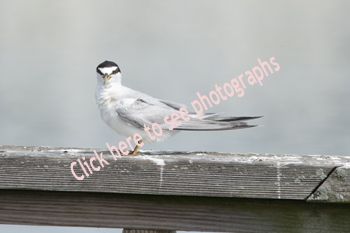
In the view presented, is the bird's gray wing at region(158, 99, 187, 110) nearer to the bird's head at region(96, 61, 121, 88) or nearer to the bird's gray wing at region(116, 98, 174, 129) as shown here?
the bird's gray wing at region(116, 98, 174, 129)

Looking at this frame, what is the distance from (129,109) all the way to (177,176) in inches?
55.8

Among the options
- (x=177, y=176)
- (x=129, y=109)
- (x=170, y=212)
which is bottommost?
(x=170, y=212)

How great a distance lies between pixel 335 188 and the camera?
187 centimetres

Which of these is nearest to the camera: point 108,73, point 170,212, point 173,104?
point 170,212

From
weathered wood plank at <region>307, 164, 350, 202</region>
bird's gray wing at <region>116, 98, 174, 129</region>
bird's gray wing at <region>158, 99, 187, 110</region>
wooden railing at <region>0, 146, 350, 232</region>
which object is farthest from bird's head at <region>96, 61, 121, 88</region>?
weathered wood plank at <region>307, 164, 350, 202</region>

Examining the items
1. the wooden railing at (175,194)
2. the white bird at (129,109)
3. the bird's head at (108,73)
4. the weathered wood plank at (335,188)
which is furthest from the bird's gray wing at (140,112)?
the weathered wood plank at (335,188)

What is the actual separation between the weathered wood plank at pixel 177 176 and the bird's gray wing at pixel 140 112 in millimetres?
1221

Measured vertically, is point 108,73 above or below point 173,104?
above

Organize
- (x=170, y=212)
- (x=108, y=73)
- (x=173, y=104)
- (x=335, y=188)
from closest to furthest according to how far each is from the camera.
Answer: (x=335, y=188), (x=170, y=212), (x=108, y=73), (x=173, y=104)

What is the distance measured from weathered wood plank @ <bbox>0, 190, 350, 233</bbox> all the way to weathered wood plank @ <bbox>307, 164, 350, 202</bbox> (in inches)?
3.1

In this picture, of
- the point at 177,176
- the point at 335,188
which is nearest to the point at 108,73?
the point at 177,176

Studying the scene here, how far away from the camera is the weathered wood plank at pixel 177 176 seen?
1.91 metres

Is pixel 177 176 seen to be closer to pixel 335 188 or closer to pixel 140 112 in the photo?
Result: pixel 335 188

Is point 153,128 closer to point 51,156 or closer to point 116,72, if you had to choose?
point 116,72
